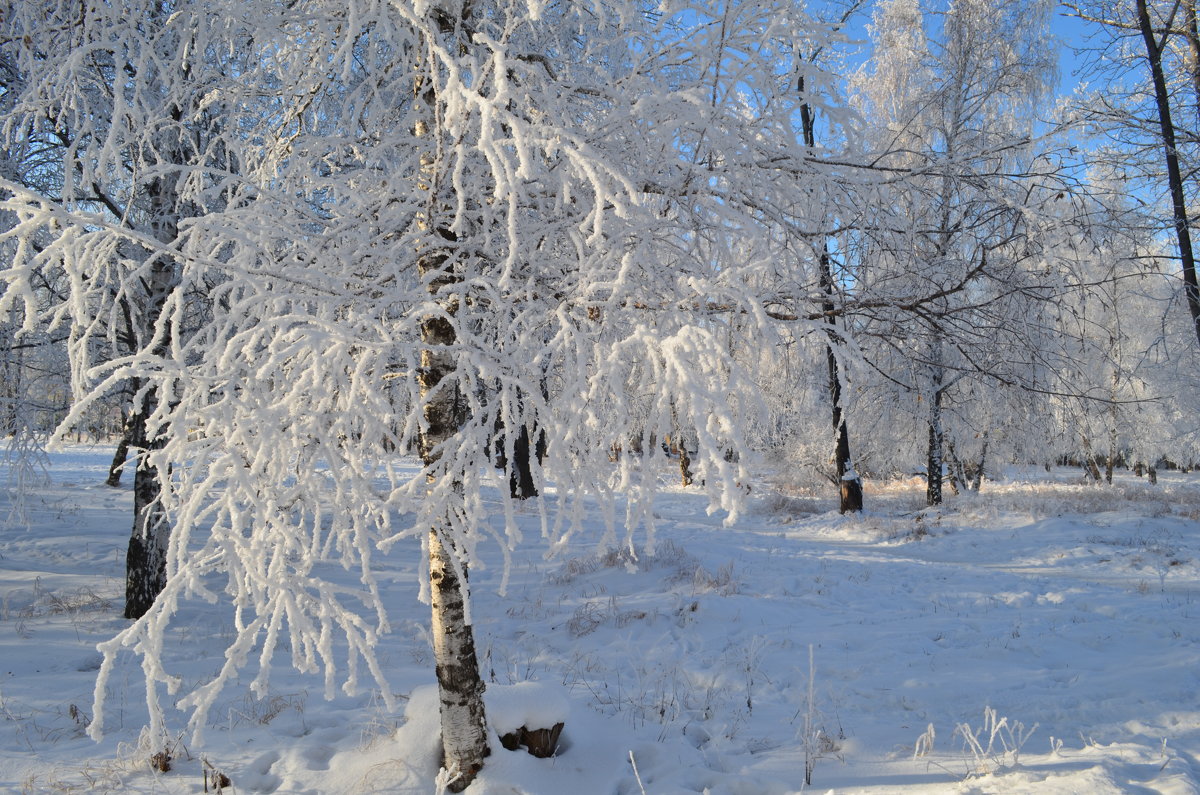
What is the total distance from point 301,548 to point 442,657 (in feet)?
4.23

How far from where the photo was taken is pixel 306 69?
12.3 feet

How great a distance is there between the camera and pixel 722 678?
16.6 ft

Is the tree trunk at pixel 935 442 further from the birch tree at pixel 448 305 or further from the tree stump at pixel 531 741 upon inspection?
the tree stump at pixel 531 741

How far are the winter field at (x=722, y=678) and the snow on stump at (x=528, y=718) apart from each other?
0.08ft

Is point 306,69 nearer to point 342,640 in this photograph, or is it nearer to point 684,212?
point 684,212

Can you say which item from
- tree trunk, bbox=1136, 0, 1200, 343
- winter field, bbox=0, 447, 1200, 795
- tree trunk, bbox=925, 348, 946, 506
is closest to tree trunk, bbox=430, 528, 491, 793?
winter field, bbox=0, 447, 1200, 795

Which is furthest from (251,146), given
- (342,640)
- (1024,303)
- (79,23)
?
(1024,303)

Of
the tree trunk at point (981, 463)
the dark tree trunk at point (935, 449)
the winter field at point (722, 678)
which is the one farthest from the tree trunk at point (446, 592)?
the tree trunk at point (981, 463)

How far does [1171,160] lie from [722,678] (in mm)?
8243

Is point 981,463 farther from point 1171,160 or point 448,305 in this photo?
point 448,305

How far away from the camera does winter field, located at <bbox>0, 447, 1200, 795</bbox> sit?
141 inches

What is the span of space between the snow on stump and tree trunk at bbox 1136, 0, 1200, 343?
8.34m

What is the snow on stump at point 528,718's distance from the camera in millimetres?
3715

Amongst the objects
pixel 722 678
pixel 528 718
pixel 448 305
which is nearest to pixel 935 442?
pixel 722 678
